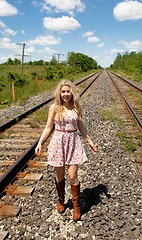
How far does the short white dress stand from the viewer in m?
2.63

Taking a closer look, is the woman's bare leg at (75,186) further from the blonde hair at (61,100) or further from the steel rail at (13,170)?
the steel rail at (13,170)

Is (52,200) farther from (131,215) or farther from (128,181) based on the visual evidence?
(128,181)

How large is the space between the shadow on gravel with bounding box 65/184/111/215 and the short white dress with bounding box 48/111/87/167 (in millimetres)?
873

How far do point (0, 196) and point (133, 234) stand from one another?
2.11m

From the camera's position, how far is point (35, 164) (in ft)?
13.9

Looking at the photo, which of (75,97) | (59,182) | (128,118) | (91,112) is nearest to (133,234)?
(59,182)

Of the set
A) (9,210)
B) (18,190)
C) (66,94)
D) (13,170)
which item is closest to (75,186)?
(9,210)

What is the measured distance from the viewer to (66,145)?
2.65 metres

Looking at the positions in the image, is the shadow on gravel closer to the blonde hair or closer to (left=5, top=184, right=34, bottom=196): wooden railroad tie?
(left=5, top=184, right=34, bottom=196): wooden railroad tie

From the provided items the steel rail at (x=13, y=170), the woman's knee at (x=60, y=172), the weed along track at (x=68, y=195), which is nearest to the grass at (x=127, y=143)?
the weed along track at (x=68, y=195)

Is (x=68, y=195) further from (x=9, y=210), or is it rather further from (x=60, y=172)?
(x=9, y=210)

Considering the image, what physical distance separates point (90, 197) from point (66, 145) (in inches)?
47.1

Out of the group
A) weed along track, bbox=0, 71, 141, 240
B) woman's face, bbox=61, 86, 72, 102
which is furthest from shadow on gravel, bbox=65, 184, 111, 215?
woman's face, bbox=61, 86, 72, 102

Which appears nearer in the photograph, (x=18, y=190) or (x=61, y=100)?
(x=61, y=100)
